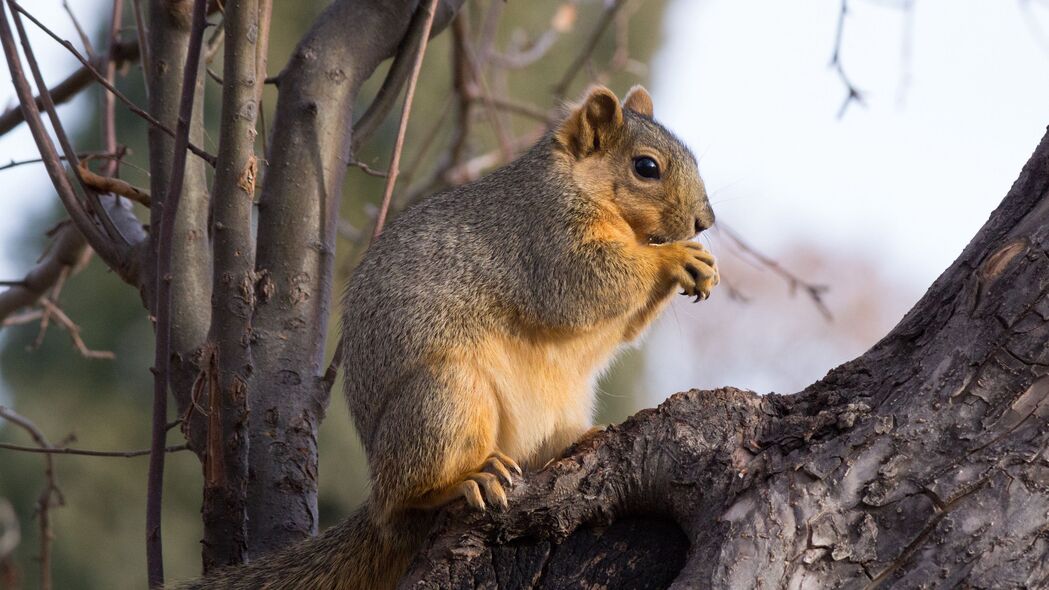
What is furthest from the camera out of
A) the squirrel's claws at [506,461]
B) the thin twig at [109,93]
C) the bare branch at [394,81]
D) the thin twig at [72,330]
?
the thin twig at [72,330]

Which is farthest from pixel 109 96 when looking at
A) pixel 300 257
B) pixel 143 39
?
pixel 300 257

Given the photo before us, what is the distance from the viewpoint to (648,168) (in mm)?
2404

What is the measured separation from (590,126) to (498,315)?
23.2 inches

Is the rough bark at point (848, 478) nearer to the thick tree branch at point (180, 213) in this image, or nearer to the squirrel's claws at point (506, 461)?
the squirrel's claws at point (506, 461)

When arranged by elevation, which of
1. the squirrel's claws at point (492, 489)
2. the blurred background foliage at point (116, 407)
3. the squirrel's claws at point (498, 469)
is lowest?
the squirrel's claws at point (492, 489)

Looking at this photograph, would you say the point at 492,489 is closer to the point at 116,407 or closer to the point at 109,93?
the point at 109,93

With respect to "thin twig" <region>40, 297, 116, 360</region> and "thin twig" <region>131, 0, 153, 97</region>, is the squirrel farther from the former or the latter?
"thin twig" <region>40, 297, 116, 360</region>

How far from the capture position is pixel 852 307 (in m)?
12.1

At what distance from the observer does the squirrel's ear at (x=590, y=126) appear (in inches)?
97.2

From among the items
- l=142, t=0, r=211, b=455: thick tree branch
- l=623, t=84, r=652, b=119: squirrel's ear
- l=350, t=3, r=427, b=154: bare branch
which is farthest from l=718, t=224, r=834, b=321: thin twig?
l=142, t=0, r=211, b=455: thick tree branch

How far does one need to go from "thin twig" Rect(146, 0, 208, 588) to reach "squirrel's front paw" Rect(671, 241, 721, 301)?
0.98m

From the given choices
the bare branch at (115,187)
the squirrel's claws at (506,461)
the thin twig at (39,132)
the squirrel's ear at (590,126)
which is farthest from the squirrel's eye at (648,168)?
the thin twig at (39,132)

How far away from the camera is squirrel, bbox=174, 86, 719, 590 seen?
1.92 m

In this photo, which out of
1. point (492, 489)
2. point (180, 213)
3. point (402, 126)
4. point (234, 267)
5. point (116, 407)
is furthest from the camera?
point (116, 407)
